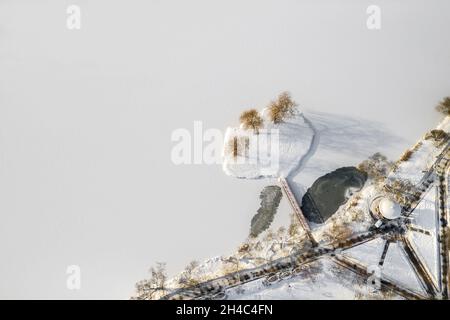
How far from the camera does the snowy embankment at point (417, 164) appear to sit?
22.5m

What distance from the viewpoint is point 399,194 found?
2241 centimetres

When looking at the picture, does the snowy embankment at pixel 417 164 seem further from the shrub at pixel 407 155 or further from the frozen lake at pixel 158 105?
the frozen lake at pixel 158 105

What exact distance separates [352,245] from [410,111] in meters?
8.57

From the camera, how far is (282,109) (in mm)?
23375

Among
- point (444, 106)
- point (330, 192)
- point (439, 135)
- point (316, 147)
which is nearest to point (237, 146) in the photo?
point (316, 147)

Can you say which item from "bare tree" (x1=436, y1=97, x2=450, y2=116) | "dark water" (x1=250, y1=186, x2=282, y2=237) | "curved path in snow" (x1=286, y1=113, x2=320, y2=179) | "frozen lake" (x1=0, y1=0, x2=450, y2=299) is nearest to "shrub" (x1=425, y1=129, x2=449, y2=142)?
"frozen lake" (x1=0, y1=0, x2=450, y2=299)

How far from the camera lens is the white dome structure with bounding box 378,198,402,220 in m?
21.5

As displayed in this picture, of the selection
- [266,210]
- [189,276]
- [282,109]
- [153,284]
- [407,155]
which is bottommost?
[153,284]

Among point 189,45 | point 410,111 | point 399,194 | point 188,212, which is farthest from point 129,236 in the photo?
point 410,111

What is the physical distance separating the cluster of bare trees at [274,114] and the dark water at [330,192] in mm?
4248

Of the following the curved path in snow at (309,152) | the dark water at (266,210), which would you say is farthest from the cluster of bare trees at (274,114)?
the dark water at (266,210)

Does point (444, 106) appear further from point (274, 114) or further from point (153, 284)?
point (153, 284)

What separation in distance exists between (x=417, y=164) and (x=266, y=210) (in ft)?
29.2
